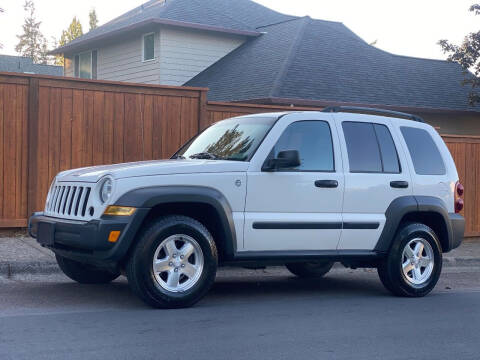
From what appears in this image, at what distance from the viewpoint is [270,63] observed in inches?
843

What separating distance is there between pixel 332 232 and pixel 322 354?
245 cm

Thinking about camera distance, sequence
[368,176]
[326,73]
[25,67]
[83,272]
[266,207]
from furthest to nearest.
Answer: [25,67]
[326,73]
[83,272]
[368,176]
[266,207]

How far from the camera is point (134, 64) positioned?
24438 millimetres

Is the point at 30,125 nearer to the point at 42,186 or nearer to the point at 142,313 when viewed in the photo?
the point at 42,186

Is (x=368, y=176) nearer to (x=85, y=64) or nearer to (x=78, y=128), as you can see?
(x=78, y=128)

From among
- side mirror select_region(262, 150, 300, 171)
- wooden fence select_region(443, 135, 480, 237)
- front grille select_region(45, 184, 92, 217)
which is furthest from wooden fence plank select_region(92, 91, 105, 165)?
wooden fence select_region(443, 135, 480, 237)

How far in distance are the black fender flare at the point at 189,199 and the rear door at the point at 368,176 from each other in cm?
134

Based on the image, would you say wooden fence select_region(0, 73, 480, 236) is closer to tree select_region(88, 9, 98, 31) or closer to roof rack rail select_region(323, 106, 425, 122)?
roof rack rail select_region(323, 106, 425, 122)

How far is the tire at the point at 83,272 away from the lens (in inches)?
321

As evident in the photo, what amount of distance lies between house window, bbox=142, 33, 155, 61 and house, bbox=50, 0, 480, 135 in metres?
0.03

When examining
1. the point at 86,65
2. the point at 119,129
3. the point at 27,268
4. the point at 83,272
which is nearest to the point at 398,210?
the point at 83,272

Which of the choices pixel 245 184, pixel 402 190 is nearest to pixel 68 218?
pixel 245 184

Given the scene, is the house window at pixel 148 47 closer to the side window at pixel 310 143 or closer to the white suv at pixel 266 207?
the white suv at pixel 266 207

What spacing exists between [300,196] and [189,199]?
126 centimetres
